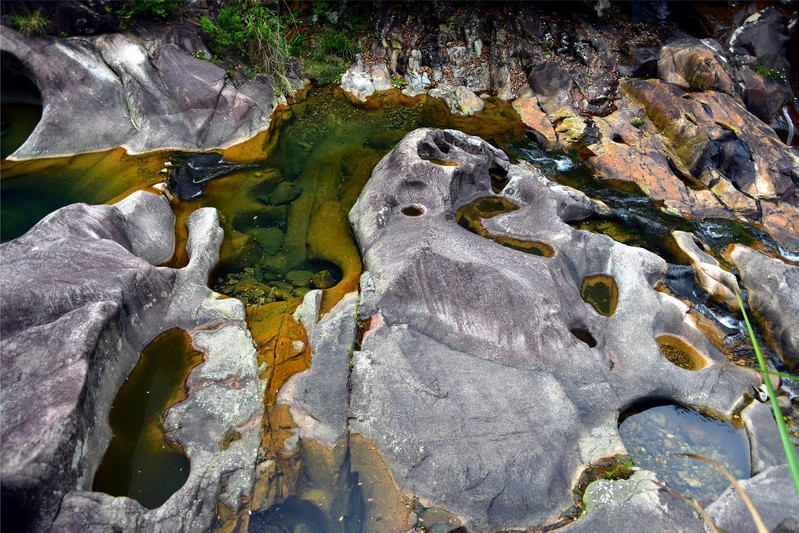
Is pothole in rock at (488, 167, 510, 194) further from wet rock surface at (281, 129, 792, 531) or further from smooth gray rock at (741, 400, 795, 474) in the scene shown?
smooth gray rock at (741, 400, 795, 474)

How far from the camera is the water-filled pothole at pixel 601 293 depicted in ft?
22.1

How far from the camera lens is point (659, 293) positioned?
6.57 m

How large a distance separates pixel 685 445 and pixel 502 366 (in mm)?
2172

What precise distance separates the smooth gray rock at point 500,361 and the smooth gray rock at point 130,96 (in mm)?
4603

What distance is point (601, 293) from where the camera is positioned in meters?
6.91

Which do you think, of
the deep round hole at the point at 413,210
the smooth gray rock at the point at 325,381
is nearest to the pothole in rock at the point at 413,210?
the deep round hole at the point at 413,210

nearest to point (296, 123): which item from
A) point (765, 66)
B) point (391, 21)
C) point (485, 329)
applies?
point (391, 21)

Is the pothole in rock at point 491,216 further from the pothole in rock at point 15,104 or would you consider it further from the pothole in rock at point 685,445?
the pothole in rock at point 15,104

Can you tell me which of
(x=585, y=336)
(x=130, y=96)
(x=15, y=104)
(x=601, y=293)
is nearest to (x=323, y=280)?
(x=585, y=336)

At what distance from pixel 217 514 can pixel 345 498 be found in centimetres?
118

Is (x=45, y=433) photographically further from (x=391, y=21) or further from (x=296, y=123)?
(x=391, y=21)

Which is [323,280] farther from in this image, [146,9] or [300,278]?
[146,9]

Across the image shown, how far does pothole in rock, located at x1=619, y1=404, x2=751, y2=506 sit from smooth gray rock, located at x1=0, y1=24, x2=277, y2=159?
8818 millimetres

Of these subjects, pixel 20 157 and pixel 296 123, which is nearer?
pixel 20 157
